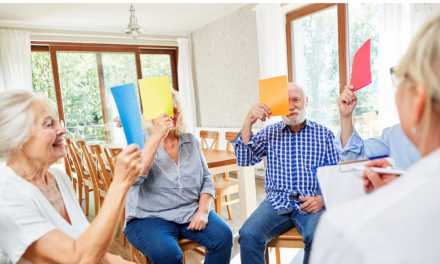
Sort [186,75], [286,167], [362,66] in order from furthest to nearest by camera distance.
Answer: [186,75], [286,167], [362,66]

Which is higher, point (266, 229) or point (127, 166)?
point (127, 166)

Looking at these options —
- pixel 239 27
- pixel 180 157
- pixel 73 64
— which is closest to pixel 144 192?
pixel 180 157

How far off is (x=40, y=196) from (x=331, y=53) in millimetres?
3340

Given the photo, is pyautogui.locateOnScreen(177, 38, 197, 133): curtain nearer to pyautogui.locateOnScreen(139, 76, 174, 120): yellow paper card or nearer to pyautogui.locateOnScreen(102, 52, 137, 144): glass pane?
pyautogui.locateOnScreen(102, 52, 137, 144): glass pane

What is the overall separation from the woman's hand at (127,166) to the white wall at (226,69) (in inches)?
138

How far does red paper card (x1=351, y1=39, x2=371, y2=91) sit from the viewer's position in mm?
1290

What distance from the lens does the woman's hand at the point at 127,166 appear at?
0.92 meters

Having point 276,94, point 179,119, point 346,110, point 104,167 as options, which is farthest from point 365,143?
point 104,167

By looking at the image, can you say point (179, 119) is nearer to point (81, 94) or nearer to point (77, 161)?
point (77, 161)

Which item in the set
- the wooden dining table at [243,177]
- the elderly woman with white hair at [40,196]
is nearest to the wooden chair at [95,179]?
the wooden dining table at [243,177]

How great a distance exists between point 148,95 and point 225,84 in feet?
12.3

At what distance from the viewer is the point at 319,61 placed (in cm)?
371

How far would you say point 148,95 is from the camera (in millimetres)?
1275

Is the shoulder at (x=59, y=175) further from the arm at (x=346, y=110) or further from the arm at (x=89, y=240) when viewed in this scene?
the arm at (x=346, y=110)
